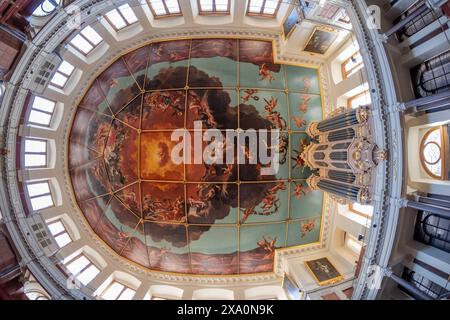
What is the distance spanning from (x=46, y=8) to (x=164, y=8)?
5630 mm

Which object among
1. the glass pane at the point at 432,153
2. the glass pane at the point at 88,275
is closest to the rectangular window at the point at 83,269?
the glass pane at the point at 88,275

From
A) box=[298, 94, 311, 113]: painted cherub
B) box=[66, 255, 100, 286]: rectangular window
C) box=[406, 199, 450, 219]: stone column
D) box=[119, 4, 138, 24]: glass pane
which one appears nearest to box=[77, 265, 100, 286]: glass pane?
box=[66, 255, 100, 286]: rectangular window

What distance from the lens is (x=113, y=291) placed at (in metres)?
14.8

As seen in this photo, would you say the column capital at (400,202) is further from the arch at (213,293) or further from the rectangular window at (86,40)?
the rectangular window at (86,40)

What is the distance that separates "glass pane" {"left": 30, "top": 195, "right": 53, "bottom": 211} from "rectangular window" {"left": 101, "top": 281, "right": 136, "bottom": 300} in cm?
611

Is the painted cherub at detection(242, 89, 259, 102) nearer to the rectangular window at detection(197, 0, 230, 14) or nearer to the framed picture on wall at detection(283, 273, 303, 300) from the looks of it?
the rectangular window at detection(197, 0, 230, 14)

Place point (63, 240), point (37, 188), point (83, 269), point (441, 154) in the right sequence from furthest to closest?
point (83, 269)
point (63, 240)
point (37, 188)
point (441, 154)

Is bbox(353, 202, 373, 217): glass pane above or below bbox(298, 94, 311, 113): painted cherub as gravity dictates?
below

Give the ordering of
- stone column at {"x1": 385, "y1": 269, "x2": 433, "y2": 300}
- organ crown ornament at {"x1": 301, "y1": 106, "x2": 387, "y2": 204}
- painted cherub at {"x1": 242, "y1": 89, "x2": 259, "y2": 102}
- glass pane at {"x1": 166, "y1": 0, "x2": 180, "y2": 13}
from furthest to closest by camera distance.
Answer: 1. painted cherub at {"x1": 242, "y1": 89, "x2": 259, "y2": 102}
2. glass pane at {"x1": 166, "y1": 0, "x2": 180, "y2": 13}
3. organ crown ornament at {"x1": 301, "y1": 106, "x2": 387, "y2": 204}
4. stone column at {"x1": 385, "y1": 269, "x2": 433, "y2": 300}

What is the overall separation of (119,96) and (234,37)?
25.2 ft

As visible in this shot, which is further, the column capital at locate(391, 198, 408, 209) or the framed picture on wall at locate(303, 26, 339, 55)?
the framed picture on wall at locate(303, 26, 339, 55)

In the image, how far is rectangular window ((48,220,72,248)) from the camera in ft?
45.9

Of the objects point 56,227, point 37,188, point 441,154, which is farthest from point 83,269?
point 441,154

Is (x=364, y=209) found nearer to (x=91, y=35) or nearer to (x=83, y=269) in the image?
(x=83, y=269)
